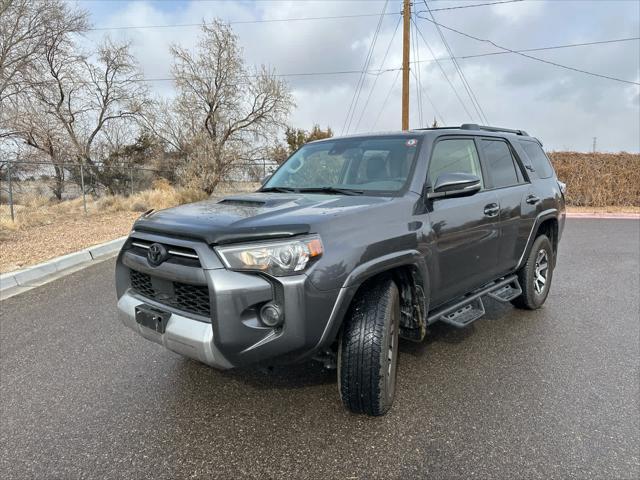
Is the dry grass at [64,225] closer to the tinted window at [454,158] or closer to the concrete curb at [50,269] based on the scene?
the concrete curb at [50,269]

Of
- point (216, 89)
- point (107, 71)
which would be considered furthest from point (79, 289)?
point (107, 71)

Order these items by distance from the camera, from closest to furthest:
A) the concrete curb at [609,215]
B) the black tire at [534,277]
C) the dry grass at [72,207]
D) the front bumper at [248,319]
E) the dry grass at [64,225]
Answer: the front bumper at [248,319], the black tire at [534,277], the dry grass at [64,225], the dry grass at [72,207], the concrete curb at [609,215]

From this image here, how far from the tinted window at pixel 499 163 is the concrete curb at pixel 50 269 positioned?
18.6ft

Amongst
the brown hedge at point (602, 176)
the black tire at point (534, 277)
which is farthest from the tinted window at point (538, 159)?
the brown hedge at point (602, 176)

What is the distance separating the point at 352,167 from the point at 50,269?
530cm

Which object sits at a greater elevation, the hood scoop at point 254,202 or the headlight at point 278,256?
the hood scoop at point 254,202

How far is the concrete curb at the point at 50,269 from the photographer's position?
5.79 meters

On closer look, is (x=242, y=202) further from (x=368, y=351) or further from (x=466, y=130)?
(x=466, y=130)

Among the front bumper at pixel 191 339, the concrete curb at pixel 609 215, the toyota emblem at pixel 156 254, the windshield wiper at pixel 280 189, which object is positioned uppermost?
the windshield wiper at pixel 280 189

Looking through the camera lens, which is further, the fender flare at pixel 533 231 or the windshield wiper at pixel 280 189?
the fender flare at pixel 533 231

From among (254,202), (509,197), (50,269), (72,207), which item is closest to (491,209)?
(509,197)

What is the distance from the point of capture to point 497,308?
4906 mm

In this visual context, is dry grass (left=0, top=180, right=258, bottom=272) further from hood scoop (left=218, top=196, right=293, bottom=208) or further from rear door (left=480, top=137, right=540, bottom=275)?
rear door (left=480, top=137, right=540, bottom=275)

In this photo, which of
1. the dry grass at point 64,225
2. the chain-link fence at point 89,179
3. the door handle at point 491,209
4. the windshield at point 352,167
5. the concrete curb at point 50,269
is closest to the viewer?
the windshield at point 352,167
